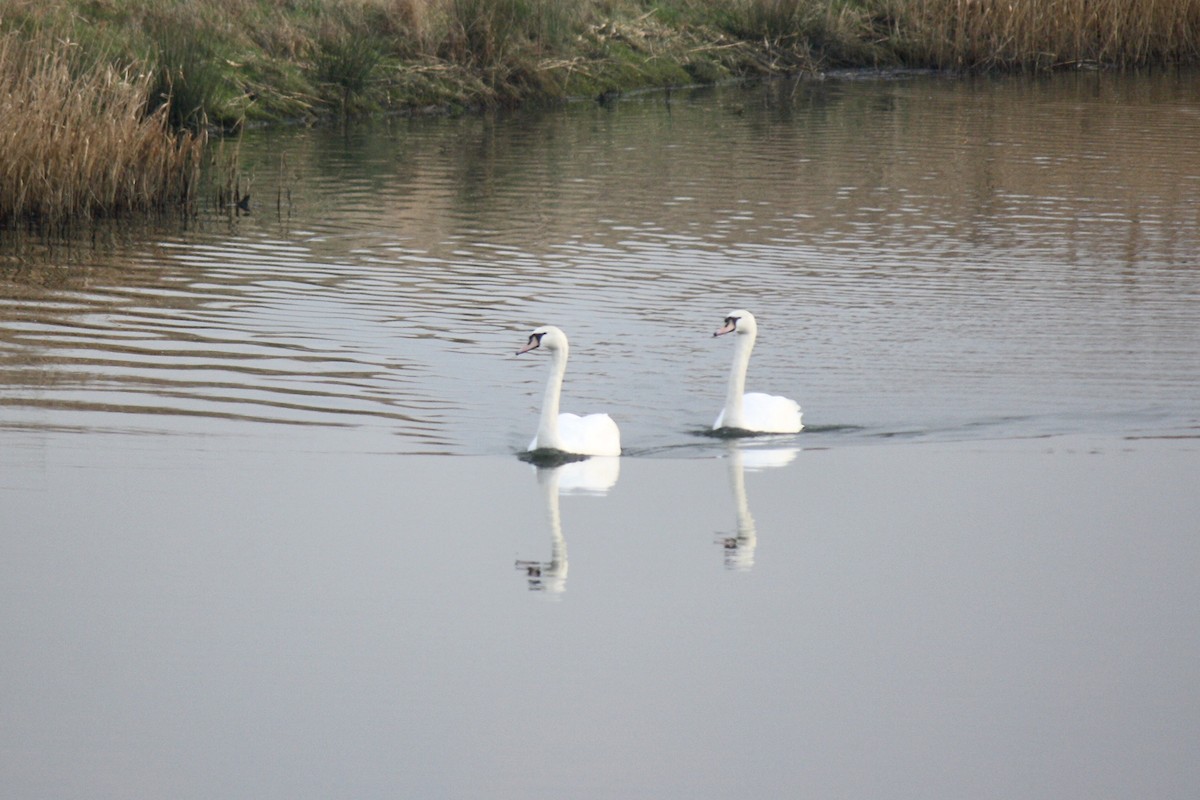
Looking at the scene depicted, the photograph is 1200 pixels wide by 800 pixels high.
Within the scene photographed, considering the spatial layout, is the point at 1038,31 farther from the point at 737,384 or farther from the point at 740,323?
the point at 737,384

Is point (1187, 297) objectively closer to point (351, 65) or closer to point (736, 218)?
point (736, 218)

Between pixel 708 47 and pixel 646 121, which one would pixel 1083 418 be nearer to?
pixel 646 121

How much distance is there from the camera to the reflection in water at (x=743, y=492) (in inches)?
290

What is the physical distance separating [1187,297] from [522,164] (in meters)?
8.89

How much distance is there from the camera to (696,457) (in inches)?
368

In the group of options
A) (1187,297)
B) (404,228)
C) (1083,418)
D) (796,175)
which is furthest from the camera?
(796,175)

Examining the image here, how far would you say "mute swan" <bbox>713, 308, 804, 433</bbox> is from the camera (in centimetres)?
955

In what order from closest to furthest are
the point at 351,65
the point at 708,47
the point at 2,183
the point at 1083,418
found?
the point at 1083,418 → the point at 2,183 → the point at 351,65 → the point at 708,47

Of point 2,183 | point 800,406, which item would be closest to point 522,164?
point 2,183

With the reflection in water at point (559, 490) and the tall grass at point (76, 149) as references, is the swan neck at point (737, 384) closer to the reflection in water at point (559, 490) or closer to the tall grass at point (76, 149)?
the reflection in water at point (559, 490)

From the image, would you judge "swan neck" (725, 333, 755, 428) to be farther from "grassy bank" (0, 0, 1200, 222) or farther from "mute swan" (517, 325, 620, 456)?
"grassy bank" (0, 0, 1200, 222)

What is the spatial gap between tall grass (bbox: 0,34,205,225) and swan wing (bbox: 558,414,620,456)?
709 centimetres

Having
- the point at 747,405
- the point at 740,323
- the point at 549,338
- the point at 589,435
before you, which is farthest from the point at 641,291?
the point at 589,435

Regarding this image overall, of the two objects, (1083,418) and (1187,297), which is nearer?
(1083,418)
